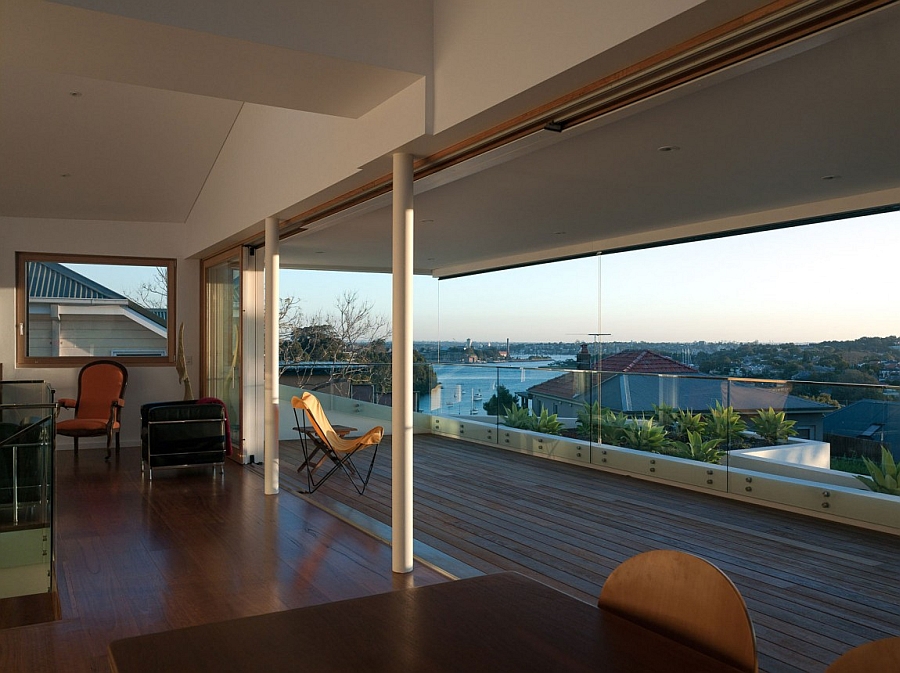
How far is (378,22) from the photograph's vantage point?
3.64m

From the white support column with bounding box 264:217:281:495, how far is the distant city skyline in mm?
3447

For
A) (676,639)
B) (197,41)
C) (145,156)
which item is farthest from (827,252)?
(145,156)

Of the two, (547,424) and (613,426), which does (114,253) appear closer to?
(547,424)

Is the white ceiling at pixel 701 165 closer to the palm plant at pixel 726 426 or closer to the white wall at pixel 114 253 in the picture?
the palm plant at pixel 726 426

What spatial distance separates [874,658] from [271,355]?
581 centimetres

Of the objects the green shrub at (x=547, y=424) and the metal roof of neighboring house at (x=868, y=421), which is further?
the green shrub at (x=547, y=424)

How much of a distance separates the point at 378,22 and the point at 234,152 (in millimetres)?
4218

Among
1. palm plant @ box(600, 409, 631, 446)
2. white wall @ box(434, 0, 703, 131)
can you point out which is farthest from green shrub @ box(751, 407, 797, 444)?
white wall @ box(434, 0, 703, 131)

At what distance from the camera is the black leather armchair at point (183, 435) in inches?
283

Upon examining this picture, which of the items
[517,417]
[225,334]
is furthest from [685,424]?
[225,334]

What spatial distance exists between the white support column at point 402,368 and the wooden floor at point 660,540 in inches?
21.7

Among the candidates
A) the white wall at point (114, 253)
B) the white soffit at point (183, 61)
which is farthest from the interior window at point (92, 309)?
the white soffit at point (183, 61)

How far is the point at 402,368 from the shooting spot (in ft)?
13.8

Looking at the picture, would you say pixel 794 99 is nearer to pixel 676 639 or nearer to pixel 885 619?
pixel 885 619
